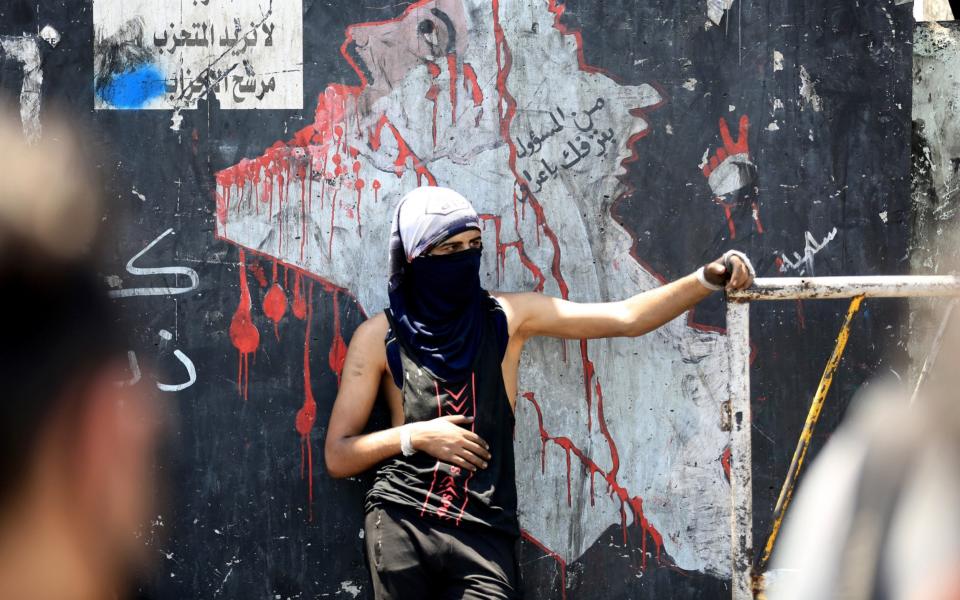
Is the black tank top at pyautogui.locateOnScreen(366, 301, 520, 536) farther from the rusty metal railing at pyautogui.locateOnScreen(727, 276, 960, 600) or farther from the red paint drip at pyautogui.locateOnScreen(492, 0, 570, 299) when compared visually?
the rusty metal railing at pyautogui.locateOnScreen(727, 276, 960, 600)

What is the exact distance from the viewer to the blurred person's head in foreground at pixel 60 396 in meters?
3.34

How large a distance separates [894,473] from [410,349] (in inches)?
61.3

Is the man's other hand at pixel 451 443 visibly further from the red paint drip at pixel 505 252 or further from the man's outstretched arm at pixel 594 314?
the red paint drip at pixel 505 252

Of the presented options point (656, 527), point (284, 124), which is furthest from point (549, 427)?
point (284, 124)

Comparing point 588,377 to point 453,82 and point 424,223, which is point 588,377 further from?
point 453,82

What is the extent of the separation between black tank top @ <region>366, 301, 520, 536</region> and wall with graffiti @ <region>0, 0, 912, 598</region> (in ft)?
1.64

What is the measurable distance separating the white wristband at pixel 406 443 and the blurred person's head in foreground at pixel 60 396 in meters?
1.18

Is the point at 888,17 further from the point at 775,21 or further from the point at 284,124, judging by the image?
the point at 284,124

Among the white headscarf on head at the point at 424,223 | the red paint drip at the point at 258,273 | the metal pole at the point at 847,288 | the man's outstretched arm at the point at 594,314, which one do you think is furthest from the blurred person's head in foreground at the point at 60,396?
the metal pole at the point at 847,288

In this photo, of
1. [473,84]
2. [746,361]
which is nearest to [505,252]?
[473,84]

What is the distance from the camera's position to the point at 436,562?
9.23ft

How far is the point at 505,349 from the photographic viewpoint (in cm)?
303

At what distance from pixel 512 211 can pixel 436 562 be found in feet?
4.54

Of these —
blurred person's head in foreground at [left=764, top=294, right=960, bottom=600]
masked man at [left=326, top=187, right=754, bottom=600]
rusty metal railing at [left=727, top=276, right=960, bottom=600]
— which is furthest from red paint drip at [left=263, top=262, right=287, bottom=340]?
blurred person's head in foreground at [left=764, top=294, right=960, bottom=600]
